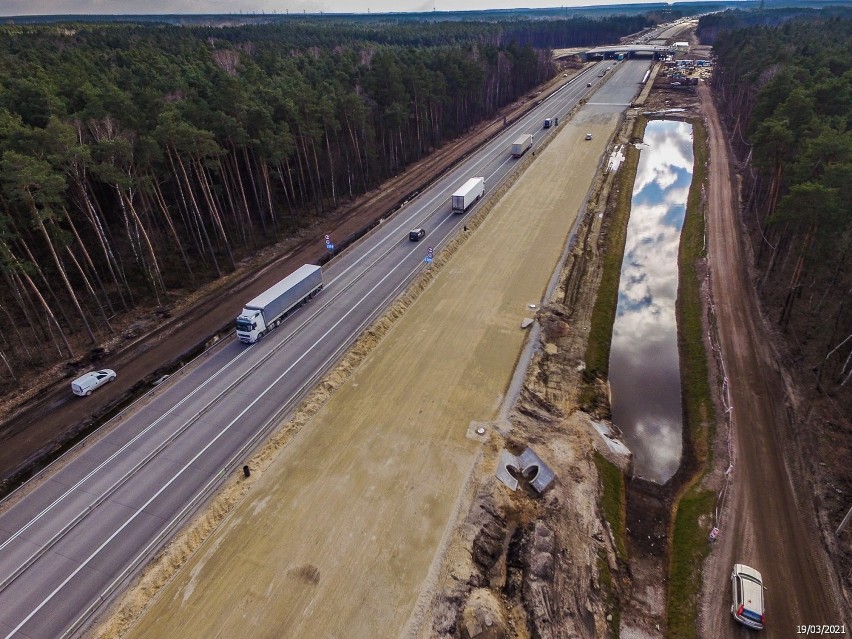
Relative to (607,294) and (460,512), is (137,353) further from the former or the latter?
(607,294)

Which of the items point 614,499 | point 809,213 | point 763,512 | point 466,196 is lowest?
point 614,499

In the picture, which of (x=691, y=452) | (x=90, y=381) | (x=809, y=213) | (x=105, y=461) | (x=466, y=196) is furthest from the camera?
(x=466, y=196)

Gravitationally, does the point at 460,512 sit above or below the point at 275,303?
below

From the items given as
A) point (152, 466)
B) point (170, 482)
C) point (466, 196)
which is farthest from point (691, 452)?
point (466, 196)

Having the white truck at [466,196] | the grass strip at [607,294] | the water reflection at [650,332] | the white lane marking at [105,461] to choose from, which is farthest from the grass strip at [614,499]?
the white truck at [466,196]

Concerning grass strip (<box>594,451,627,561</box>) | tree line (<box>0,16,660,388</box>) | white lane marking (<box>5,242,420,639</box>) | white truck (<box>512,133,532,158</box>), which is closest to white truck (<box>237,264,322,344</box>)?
white lane marking (<box>5,242,420,639</box>)

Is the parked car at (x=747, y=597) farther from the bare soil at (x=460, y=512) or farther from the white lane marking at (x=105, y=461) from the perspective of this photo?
the white lane marking at (x=105, y=461)
